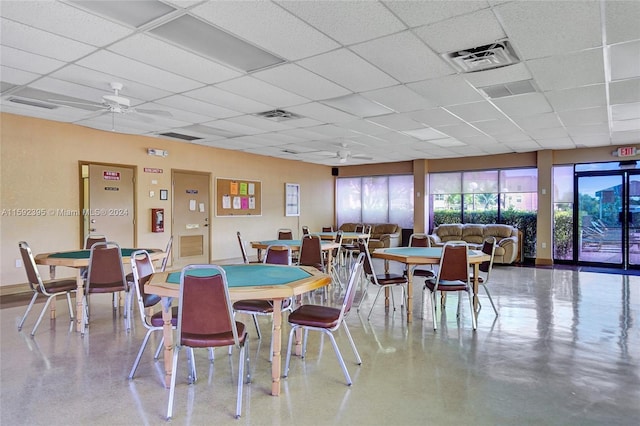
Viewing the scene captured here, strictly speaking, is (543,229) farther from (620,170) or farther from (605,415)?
(605,415)

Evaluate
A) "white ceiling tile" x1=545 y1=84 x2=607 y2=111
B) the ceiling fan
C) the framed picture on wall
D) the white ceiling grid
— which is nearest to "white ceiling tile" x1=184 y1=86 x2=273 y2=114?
the white ceiling grid

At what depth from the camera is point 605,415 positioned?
242 cm

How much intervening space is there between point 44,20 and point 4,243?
436cm

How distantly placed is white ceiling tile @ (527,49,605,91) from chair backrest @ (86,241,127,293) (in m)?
4.78

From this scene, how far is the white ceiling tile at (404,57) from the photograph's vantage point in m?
3.40

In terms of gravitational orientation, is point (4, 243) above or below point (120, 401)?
above

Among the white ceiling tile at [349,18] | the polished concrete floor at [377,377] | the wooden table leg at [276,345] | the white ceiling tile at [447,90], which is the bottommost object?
the polished concrete floor at [377,377]

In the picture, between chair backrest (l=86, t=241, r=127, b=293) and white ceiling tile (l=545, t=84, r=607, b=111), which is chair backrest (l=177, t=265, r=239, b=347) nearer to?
chair backrest (l=86, t=241, r=127, b=293)

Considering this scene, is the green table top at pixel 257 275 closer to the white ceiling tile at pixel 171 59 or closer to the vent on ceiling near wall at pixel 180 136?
the white ceiling tile at pixel 171 59

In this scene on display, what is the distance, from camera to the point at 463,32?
10.5 ft

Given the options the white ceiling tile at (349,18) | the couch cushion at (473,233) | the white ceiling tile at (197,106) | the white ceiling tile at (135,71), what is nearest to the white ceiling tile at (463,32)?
the white ceiling tile at (349,18)

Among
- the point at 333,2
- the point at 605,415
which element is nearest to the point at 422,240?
the point at 605,415

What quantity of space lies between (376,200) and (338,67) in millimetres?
8767

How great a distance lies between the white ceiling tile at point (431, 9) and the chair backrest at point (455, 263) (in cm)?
240
